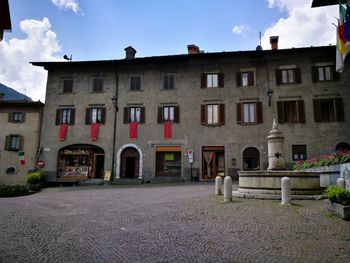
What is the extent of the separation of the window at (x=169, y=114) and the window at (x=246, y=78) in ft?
19.3

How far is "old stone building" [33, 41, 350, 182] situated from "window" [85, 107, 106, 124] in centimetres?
4

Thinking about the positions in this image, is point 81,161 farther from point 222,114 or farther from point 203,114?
point 222,114

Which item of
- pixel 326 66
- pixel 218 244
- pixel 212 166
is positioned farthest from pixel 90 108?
pixel 218 244

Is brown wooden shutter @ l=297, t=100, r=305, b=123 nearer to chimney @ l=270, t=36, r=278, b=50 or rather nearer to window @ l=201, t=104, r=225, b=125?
window @ l=201, t=104, r=225, b=125

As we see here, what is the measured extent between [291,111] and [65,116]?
20.2 metres

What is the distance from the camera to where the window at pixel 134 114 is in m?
26.6

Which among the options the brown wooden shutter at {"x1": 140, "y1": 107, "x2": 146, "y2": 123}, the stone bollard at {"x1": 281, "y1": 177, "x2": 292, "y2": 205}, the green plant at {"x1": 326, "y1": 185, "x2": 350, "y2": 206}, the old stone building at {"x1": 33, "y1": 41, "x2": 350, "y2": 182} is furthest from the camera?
the brown wooden shutter at {"x1": 140, "y1": 107, "x2": 146, "y2": 123}

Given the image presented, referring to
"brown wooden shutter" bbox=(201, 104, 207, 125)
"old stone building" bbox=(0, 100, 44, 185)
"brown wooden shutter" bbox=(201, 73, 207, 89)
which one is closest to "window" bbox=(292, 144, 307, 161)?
"brown wooden shutter" bbox=(201, 104, 207, 125)

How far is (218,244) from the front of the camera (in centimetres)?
579

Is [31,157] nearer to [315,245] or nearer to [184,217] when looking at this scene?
[184,217]

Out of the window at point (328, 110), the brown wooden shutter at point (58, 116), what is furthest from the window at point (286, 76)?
the brown wooden shutter at point (58, 116)

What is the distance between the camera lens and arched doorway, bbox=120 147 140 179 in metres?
26.2

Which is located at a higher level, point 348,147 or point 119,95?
point 119,95

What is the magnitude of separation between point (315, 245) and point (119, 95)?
23.8 metres
